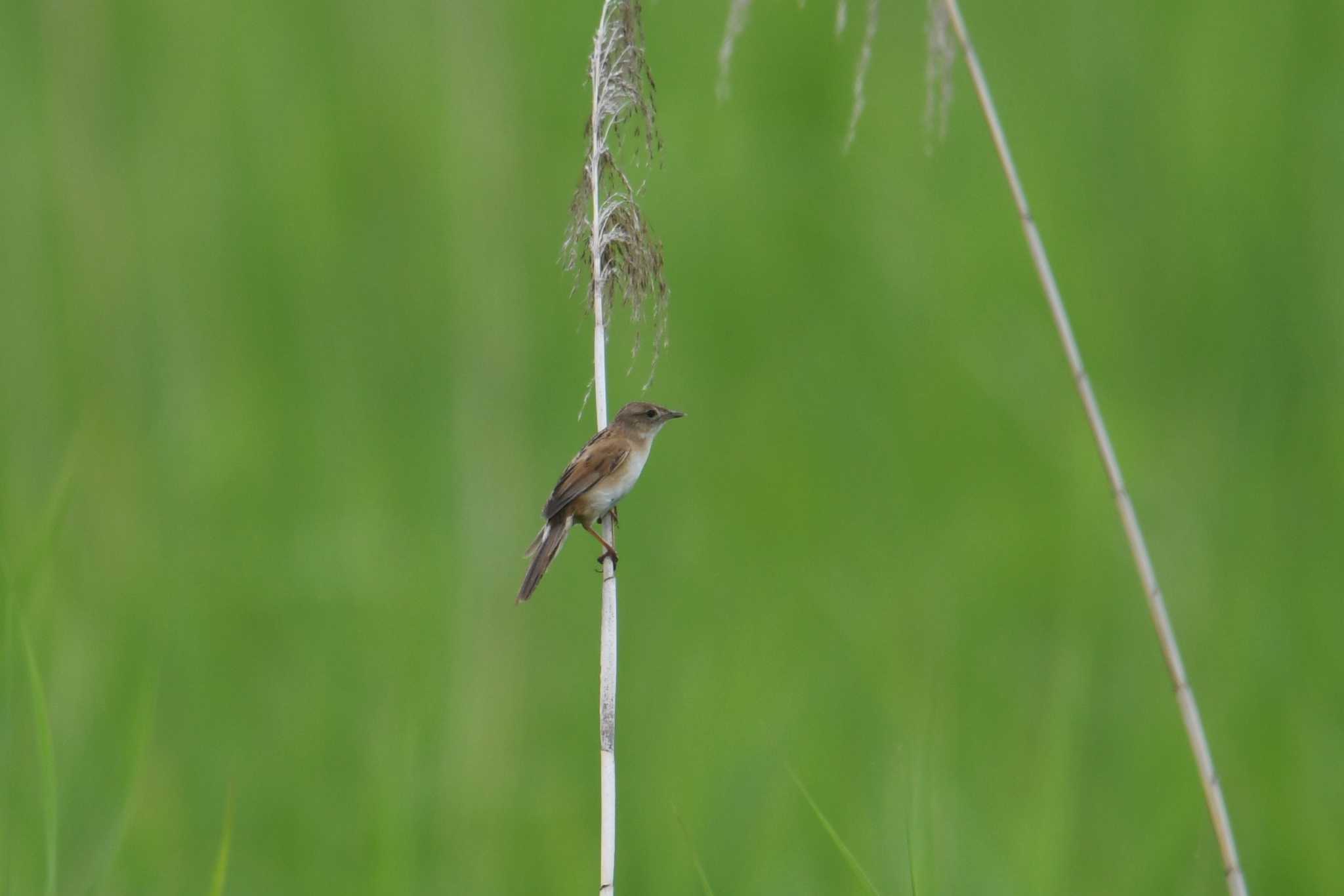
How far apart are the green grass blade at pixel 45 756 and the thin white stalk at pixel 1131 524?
1.54m

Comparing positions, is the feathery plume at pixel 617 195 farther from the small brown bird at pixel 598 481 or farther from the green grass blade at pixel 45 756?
the green grass blade at pixel 45 756

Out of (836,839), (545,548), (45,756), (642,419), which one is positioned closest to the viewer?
(836,839)

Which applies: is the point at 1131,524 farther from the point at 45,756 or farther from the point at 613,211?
the point at 45,756

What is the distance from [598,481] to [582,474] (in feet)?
0.37

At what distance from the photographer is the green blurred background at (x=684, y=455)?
4164 mm

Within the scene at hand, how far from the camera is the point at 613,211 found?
268 centimetres

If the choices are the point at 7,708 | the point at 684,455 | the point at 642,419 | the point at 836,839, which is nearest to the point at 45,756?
the point at 7,708

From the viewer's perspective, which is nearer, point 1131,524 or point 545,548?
point 1131,524

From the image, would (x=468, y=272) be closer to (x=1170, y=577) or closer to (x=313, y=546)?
(x=313, y=546)

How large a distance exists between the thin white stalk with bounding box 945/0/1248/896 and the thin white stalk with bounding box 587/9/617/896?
22.3 inches

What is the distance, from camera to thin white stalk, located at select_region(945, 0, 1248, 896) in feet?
7.88

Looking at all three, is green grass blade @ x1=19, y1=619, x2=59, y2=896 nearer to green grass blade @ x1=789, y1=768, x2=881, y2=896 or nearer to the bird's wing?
green grass blade @ x1=789, y1=768, x2=881, y2=896

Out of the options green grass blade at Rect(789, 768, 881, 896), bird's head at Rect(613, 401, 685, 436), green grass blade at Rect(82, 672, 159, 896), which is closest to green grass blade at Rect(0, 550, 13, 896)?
green grass blade at Rect(82, 672, 159, 896)

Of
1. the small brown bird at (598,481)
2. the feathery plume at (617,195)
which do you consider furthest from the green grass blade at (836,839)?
the small brown bird at (598,481)
